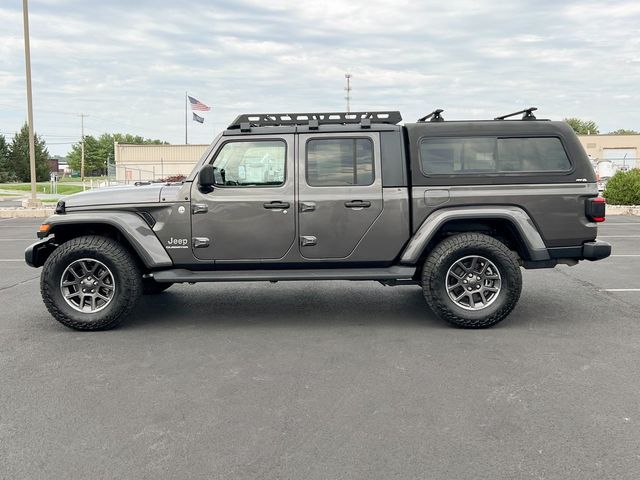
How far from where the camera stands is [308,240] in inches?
227

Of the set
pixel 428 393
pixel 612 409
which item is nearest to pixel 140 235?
pixel 428 393

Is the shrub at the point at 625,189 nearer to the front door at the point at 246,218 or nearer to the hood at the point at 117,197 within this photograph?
the front door at the point at 246,218

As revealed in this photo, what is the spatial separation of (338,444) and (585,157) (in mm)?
4058

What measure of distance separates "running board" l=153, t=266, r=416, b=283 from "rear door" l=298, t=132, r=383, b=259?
7.0 inches

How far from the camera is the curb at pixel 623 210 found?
64.5 ft

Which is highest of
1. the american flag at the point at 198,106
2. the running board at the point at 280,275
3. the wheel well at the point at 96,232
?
the american flag at the point at 198,106

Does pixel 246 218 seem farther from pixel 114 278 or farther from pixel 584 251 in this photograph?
pixel 584 251

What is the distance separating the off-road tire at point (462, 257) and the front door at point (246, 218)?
4.64 ft

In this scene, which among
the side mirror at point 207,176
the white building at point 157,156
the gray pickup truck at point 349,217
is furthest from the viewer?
the white building at point 157,156

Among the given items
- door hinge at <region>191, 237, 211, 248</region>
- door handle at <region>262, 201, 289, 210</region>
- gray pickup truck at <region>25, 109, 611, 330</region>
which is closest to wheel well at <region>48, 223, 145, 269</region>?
gray pickup truck at <region>25, 109, 611, 330</region>

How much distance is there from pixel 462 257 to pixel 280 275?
176 cm

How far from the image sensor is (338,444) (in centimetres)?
329

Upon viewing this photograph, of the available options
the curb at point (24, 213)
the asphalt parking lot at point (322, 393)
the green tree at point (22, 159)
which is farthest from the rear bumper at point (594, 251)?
the green tree at point (22, 159)

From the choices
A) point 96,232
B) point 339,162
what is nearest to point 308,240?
point 339,162
